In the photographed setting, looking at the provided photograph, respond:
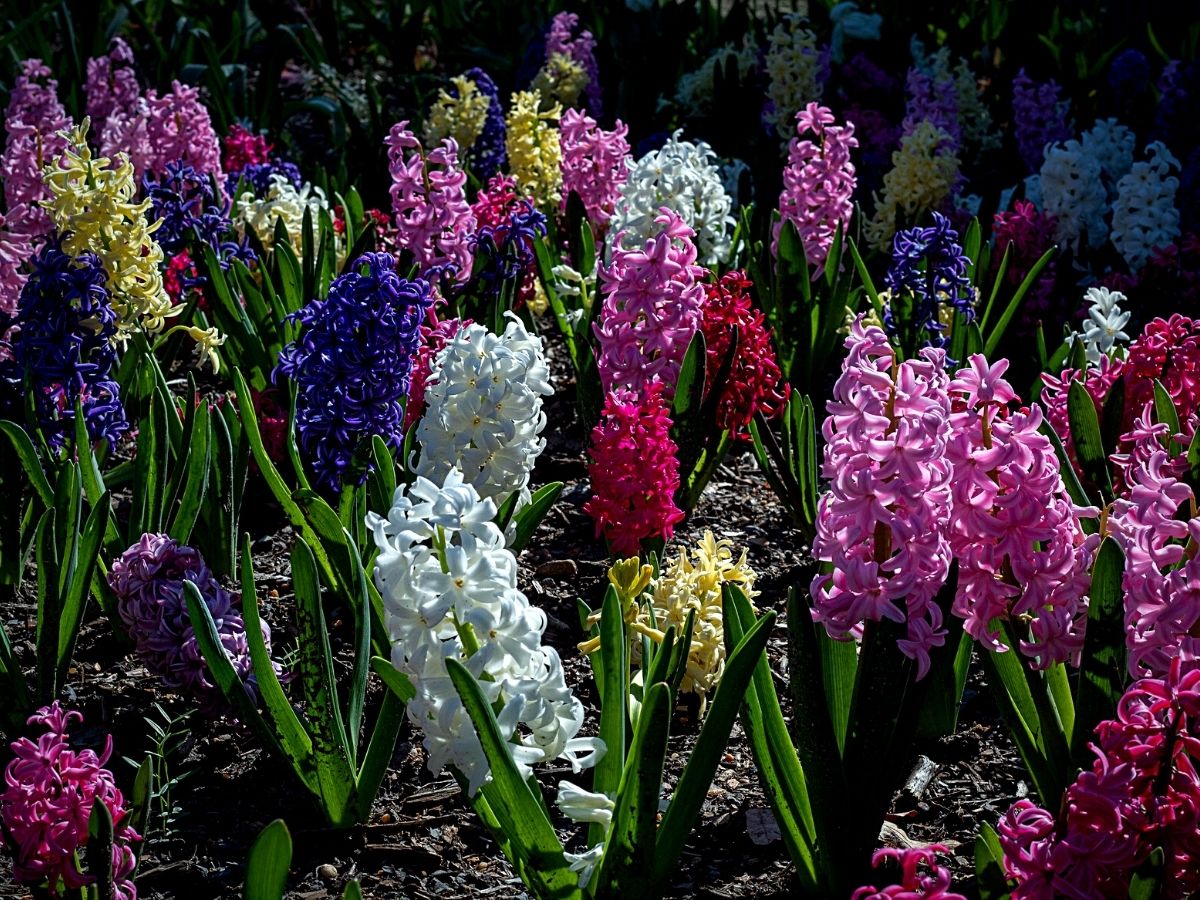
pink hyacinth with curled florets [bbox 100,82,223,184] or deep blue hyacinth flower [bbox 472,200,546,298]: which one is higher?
pink hyacinth with curled florets [bbox 100,82,223,184]

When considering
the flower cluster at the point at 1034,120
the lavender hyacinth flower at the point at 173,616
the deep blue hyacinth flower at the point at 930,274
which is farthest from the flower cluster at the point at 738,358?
the flower cluster at the point at 1034,120

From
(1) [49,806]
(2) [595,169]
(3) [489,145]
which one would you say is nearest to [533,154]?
(3) [489,145]

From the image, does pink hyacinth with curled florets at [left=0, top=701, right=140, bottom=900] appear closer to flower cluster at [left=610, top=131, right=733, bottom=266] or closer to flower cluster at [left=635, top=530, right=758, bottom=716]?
flower cluster at [left=635, top=530, right=758, bottom=716]

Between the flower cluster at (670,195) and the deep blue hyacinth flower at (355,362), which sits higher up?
the flower cluster at (670,195)

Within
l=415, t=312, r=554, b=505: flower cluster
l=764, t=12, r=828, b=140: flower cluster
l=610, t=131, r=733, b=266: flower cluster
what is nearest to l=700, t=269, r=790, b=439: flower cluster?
l=610, t=131, r=733, b=266: flower cluster

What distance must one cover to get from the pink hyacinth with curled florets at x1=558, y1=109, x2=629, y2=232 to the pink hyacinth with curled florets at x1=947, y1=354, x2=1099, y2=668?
2952mm

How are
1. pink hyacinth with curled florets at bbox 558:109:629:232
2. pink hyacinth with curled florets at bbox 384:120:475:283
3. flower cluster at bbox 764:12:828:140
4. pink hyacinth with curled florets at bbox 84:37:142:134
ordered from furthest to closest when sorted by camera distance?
flower cluster at bbox 764:12:828:140
pink hyacinth with curled florets at bbox 84:37:142:134
pink hyacinth with curled florets at bbox 558:109:629:232
pink hyacinth with curled florets at bbox 384:120:475:283

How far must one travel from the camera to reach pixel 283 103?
7254 millimetres

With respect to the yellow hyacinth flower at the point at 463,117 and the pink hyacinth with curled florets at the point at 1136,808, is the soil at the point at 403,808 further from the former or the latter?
the yellow hyacinth flower at the point at 463,117

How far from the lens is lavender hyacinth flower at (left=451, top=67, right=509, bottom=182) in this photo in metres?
5.56

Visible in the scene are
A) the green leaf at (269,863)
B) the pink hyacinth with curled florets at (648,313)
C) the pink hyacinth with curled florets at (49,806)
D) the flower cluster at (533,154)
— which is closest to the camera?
the green leaf at (269,863)

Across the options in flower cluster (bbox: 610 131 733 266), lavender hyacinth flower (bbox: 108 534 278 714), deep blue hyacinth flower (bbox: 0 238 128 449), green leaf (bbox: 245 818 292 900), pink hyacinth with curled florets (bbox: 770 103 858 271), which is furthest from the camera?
pink hyacinth with curled florets (bbox: 770 103 858 271)

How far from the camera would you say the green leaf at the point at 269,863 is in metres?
1.73

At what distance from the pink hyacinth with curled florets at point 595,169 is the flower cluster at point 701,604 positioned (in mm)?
2319
